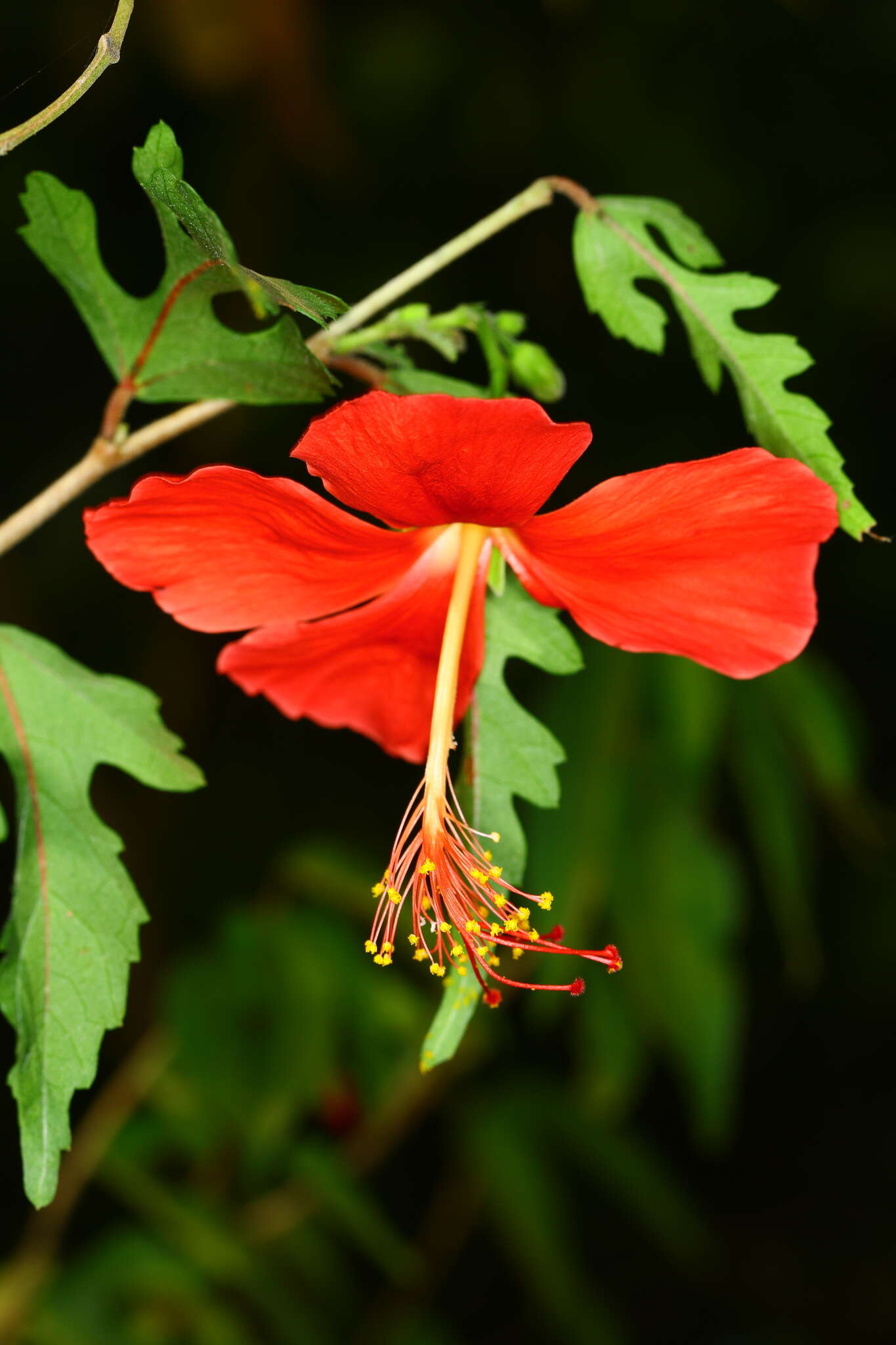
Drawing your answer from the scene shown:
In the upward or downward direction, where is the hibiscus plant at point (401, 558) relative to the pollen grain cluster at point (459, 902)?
upward

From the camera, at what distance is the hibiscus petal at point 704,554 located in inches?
33.9

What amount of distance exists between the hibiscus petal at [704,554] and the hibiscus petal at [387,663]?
136 mm

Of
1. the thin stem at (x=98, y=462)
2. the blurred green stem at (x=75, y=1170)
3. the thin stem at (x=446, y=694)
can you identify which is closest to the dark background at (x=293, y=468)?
the blurred green stem at (x=75, y=1170)

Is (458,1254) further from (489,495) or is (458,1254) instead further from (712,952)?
(489,495)

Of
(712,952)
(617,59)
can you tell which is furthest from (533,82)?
(712,952)

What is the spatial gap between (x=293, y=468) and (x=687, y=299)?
1.62 meters

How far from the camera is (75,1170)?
7.73ft

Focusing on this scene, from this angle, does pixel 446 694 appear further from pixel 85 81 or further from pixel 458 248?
pixel 85 81

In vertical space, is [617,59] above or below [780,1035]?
above

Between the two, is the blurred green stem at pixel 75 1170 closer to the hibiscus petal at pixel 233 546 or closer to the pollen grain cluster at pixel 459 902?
the pollen grain cluster at pixel 459 902

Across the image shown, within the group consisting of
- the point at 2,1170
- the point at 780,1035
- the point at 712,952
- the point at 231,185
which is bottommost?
the point at 780,1035

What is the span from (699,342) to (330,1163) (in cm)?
203

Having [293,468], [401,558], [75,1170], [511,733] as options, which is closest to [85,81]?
[401,558]

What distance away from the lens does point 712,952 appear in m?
2.42
